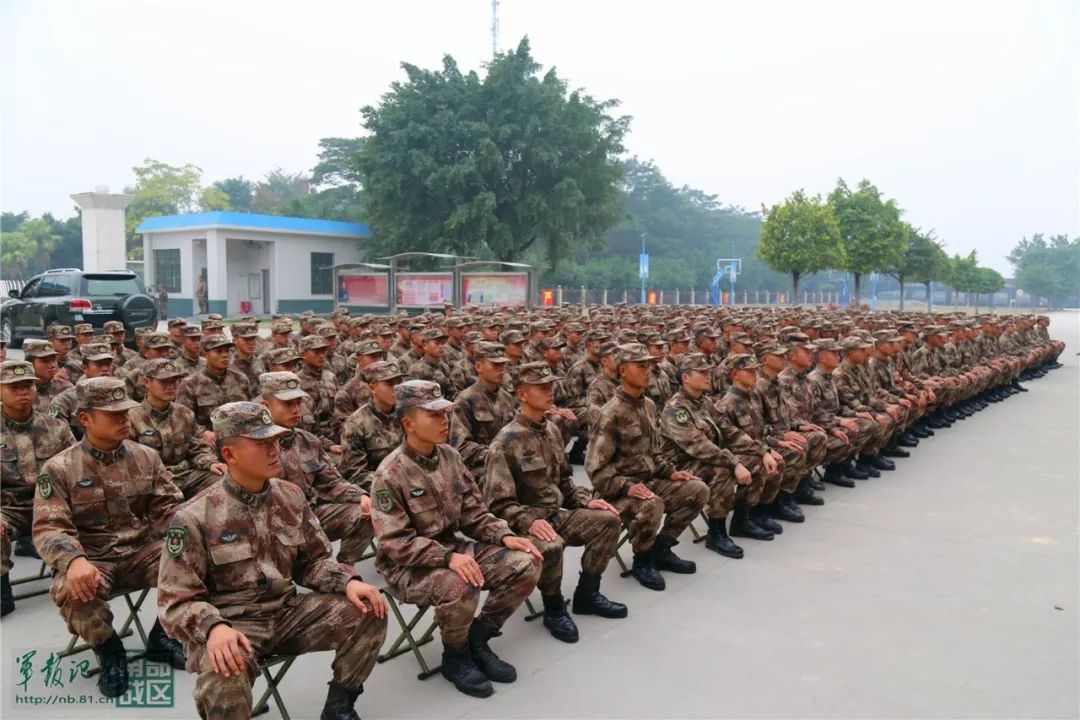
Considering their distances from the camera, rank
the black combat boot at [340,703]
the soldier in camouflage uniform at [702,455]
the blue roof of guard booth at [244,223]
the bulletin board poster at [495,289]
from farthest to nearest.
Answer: the blue roof of guard booth at [244,223] → the bulletin board poster at [495,289] → the soldier in camouflage uniform at [702,455] → the black combat boot at [340,703]

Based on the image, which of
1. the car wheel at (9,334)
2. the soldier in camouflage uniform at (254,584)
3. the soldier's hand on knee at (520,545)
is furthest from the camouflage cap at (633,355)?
the car wheel at (9,334)

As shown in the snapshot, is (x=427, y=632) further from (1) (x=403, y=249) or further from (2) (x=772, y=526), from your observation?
(1) (x=403, y=249)

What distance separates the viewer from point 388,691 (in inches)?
163

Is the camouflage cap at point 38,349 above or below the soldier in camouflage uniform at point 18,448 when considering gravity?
above

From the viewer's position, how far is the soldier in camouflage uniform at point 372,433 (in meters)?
6.05

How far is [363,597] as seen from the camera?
3559 mm

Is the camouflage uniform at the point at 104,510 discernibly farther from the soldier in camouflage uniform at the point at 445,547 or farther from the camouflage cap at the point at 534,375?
the camouflage cap at the point at 534,375

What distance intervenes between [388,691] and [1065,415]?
44.2ft

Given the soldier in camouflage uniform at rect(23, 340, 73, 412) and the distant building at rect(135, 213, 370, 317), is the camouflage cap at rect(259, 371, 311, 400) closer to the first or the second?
the soldier in camouflage uniform at rect(23, 340, 73, 412)

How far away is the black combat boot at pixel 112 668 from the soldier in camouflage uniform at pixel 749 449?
179 inches

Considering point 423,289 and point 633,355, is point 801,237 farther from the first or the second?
point 633,355

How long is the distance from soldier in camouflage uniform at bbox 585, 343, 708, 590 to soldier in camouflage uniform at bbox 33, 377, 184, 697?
269 cm

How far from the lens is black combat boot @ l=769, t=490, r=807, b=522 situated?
7.32 metres

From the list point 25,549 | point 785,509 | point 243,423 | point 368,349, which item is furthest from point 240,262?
point 243,423
